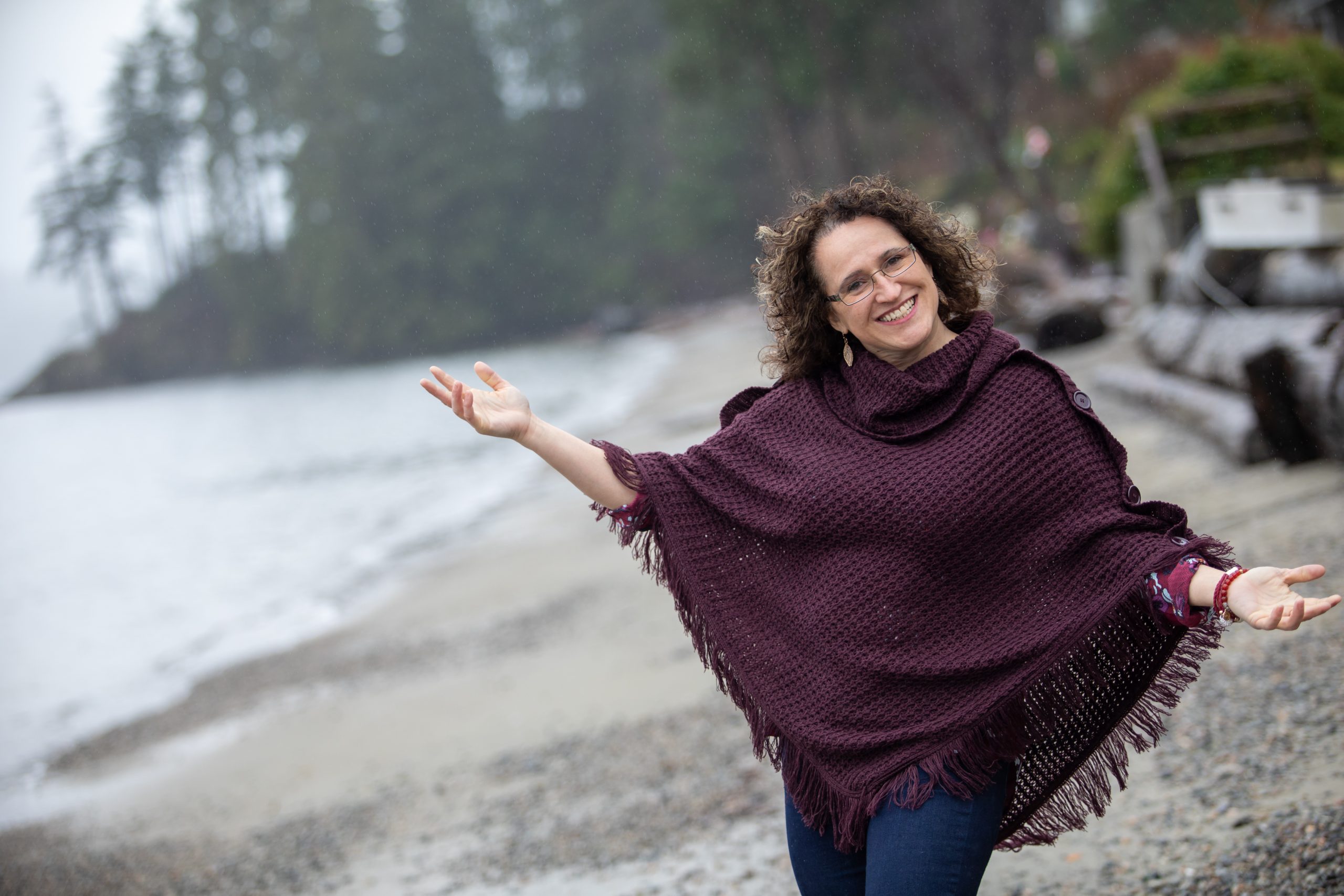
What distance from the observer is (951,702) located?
88.4 inches

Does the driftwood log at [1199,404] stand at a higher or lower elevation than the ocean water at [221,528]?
higher

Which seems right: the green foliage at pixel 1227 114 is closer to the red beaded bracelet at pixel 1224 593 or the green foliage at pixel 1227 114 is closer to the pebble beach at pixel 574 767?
the pebble beach at pixel 574 767

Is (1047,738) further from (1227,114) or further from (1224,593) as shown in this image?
(1227,114)

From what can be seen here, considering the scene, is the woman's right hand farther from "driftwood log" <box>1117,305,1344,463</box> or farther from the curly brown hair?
"driftwood log" <box>1117,305,1344,463</box>

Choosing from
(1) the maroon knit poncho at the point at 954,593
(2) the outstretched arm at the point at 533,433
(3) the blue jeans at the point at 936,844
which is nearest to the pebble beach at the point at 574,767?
(1) the maroon knit poncho at the point at 954,593

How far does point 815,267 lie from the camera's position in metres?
2.50

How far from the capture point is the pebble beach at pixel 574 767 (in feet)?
10.8

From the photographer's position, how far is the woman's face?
7.82 feet

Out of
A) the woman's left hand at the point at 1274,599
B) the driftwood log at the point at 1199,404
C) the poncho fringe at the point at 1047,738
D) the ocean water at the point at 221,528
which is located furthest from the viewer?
the ocean water at the point at 221,528

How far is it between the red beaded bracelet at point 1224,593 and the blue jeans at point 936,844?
54 centimetres

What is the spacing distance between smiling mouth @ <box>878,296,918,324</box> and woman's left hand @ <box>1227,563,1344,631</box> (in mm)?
823

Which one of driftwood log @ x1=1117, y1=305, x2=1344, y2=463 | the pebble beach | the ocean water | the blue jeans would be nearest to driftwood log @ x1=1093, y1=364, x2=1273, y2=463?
driftwood log @ x1=1117, y1=305, x2=1344, y2=463

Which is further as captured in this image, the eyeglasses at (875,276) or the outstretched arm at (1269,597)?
the eyeglasses at (875,276)

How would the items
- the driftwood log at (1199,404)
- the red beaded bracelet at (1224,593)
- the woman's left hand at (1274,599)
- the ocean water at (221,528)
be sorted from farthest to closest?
1. the ocean water at (221,528)
2. the driftwood log at (1199,404)
3. the red beaded bracelet at (1224,593)
4. the woman's left hand at (1274,599)
